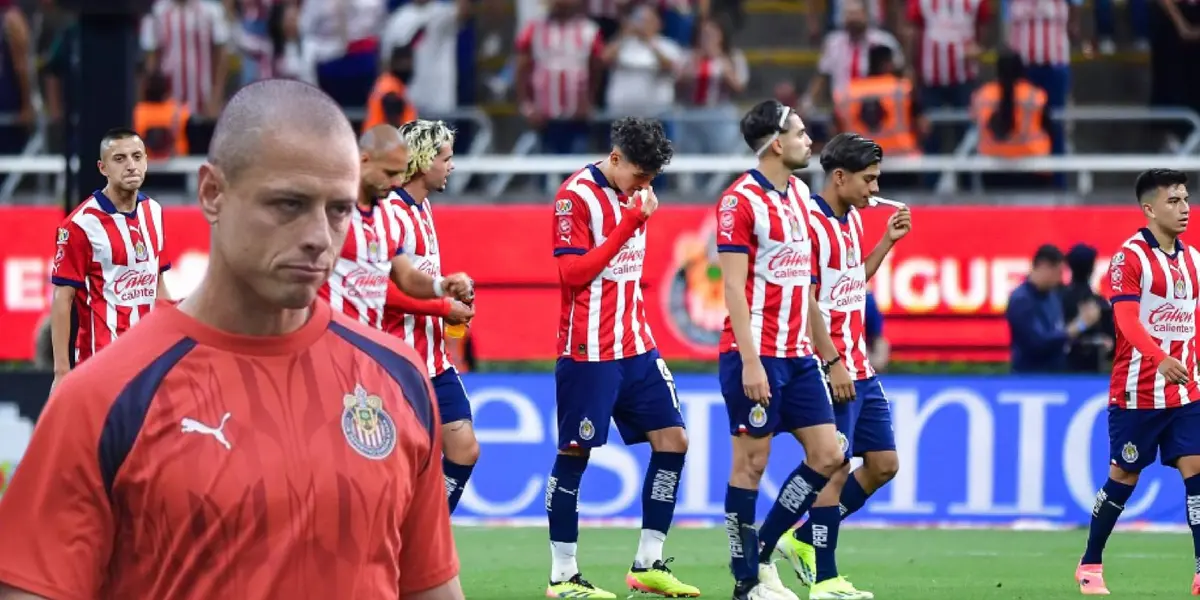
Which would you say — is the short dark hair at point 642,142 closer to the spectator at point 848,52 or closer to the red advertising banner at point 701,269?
the red advertising banner at point 701,269

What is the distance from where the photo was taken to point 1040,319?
14.0m

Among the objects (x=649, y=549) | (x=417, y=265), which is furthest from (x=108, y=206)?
(x=649, y=549)

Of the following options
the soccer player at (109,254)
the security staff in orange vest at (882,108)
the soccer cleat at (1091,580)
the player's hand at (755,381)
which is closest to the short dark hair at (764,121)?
the player's hand at (755,381)

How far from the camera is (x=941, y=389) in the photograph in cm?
1365

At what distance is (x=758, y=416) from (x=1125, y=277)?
2312mm

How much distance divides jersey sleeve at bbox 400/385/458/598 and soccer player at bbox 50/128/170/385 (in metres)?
6.69

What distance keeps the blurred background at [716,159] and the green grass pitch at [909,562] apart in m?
0.75

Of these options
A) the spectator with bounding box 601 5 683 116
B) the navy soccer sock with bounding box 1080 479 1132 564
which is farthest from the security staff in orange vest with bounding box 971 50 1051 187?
the navy soccer sock with bounding box 1080 479 1132 564

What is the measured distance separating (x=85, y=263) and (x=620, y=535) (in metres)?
4.57

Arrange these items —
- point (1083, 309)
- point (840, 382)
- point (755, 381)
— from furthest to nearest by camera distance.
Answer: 1. point (1083, 309)
2. point (840, 382)
3. point (755, 381)

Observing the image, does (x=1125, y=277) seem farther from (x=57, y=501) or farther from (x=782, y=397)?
(x=57, y=501)

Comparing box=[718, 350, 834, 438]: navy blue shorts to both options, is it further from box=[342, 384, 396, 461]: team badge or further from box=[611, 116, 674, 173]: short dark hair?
Result: box=[342, 384, 396, 461]: team badge

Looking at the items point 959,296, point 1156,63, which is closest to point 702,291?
point 959,296

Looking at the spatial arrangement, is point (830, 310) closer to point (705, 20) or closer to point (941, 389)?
point (941, 389)
